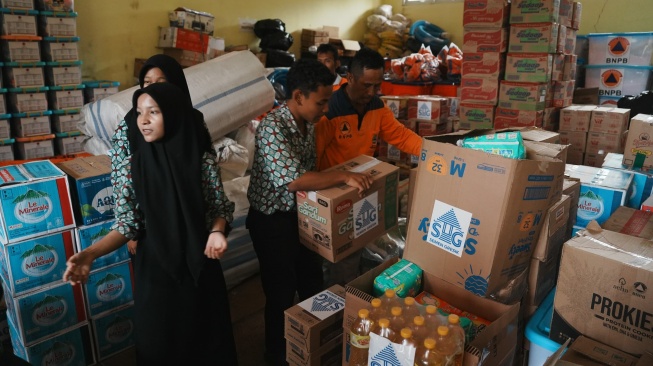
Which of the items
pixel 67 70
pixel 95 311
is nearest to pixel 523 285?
pixel 95 311

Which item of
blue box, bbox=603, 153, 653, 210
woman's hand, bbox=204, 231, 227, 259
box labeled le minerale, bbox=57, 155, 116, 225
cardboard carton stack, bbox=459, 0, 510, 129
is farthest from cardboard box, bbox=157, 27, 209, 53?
blue box, bbox=603, 153, 653, 210

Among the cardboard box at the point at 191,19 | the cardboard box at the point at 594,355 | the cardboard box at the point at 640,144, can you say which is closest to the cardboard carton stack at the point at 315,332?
the cardboard box at the point at 594,355

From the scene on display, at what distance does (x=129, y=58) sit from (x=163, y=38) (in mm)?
455

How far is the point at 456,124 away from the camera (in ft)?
15.6

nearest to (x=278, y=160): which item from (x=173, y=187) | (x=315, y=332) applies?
(x=173, y=187)

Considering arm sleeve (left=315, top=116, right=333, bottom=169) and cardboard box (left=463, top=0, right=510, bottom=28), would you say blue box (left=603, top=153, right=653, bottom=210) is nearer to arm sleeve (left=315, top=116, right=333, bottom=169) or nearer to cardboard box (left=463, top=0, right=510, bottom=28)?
arm sleeve (left=315, top=116, right=333, bottom=169)

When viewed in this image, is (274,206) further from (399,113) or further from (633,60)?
(633,60)

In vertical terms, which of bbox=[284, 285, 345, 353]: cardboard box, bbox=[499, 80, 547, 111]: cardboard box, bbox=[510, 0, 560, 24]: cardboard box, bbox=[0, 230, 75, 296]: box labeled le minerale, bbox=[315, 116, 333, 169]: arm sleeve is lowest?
bbox=[284, 285, 345, 353]: cardboard box

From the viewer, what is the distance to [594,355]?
104 cm

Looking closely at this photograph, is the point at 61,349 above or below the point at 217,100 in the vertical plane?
below

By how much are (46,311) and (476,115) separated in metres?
3.80

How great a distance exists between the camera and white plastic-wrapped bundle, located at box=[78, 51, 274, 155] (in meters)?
2.79

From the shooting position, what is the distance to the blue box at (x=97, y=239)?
1.97 metres

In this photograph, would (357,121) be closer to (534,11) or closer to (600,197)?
(600,197)
